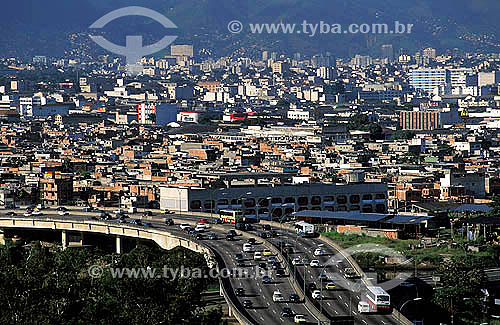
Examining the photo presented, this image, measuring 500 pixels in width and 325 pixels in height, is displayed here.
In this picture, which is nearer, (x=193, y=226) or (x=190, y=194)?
(x=193, y=226)

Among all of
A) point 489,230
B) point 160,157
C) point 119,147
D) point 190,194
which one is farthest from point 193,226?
point 119,147

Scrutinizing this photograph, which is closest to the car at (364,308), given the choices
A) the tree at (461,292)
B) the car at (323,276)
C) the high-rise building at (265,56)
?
the tree at (461,292)

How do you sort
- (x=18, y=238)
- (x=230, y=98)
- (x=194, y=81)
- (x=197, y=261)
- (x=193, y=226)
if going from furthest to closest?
(x=194, y=81) < (x=230, y=98) < (x=18, y=238) < (x=193, y=226) < (x=197, y=261)

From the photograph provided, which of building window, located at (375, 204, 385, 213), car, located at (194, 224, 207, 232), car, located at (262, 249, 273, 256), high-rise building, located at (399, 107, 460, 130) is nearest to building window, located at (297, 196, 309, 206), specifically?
building window, located at (375, 204, 385, 213)

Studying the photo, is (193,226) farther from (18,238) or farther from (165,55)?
(165,55)

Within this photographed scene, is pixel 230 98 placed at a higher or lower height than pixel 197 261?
higher

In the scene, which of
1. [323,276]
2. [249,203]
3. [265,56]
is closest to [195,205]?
[249,203]

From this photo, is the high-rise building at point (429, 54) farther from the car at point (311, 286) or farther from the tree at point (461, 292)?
the tree at point (461, 292)
